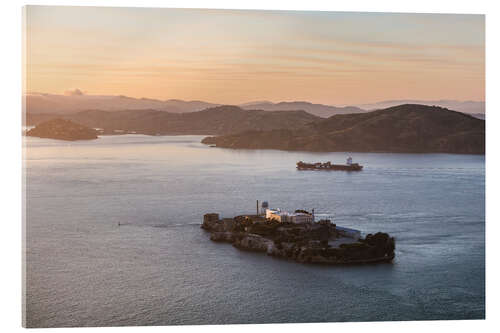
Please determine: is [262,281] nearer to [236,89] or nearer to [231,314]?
[231,314]

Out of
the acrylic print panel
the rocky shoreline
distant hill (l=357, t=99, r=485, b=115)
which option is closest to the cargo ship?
the acrylic print panel

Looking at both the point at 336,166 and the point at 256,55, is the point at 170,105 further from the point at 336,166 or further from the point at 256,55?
the point at 336,166

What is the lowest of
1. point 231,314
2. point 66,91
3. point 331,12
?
point 231,314

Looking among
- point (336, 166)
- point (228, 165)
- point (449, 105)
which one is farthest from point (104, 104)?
point (336, 166)

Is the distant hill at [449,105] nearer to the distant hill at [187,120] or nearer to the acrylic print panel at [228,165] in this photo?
the acrylic print panel at [228,165]

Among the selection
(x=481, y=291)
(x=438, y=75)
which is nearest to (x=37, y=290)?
(x=481, y=291)

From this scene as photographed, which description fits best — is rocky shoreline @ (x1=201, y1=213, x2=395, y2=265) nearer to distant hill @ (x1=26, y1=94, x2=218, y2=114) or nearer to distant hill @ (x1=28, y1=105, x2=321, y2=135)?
distant hill @ (x1=28, y1=105, x2=321, y2=135)
